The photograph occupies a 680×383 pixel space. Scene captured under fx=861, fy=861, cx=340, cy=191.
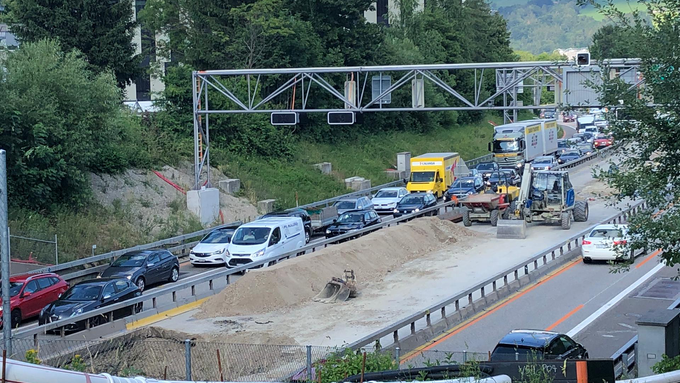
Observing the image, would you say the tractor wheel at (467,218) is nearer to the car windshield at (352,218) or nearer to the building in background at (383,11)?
the car windshield at (352,218)

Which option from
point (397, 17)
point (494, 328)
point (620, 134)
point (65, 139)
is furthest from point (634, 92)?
point (397, 17)

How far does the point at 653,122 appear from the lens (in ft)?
47.3

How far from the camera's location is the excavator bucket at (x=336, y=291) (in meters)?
26.4

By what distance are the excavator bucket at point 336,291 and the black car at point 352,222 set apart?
35.5 feet

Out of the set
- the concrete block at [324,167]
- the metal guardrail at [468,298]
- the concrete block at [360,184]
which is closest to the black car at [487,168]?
the concrete block at [360,184]

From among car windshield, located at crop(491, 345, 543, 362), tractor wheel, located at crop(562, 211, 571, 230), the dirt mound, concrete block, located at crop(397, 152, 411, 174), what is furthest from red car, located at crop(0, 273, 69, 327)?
concrete block, located at crop(397, 152, 411, 174)

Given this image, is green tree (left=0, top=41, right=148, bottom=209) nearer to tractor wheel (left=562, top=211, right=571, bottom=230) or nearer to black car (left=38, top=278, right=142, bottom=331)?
black car (left=38, top=278, right=142, bottom=331)

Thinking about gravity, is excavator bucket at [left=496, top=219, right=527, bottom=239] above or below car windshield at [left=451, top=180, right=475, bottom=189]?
below

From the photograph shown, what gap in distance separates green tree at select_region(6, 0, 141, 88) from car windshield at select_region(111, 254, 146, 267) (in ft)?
81.5

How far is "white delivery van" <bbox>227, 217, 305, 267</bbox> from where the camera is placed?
3045 cm

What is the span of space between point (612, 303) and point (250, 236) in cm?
1304

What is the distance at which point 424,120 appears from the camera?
81625mm

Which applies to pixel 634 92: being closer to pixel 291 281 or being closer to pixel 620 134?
pixel 620 134

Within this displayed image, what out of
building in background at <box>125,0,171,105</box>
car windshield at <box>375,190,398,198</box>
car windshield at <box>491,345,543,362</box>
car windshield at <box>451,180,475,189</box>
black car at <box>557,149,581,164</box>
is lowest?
car windshield at <box>491,345,543,362</box>
